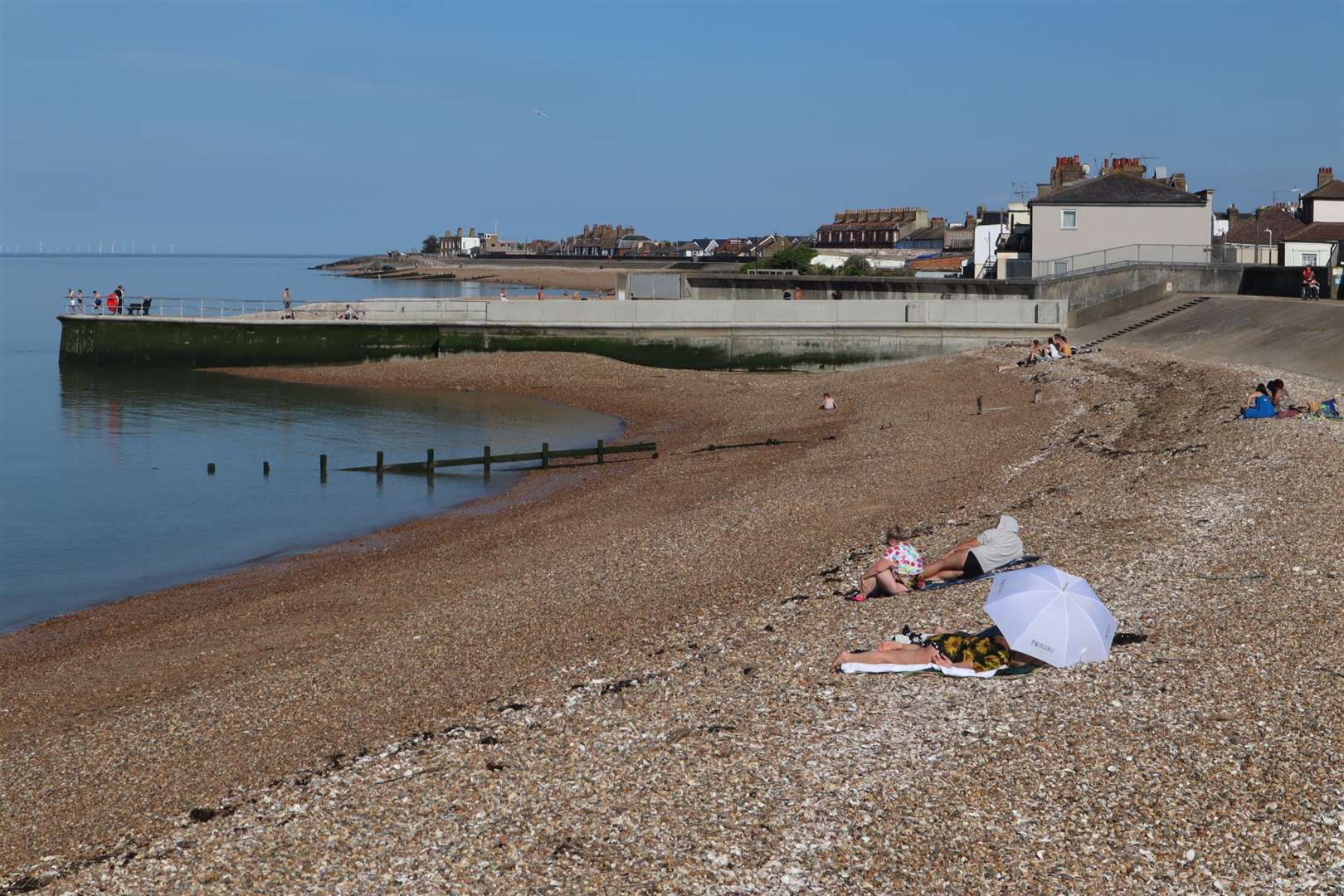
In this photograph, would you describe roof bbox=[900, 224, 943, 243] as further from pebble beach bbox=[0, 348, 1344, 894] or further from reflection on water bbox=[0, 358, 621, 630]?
pebble beach bbox=[0, 348, 1344, 894]

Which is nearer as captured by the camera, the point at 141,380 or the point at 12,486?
the point at 12,486

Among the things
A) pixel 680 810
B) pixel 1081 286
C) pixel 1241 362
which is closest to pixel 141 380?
pixel 1081 286

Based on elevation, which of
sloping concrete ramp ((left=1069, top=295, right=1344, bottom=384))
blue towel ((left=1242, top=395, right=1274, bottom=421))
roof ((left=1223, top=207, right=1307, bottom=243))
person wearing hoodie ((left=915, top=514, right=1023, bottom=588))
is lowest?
person wearing hoodie ((left=915, top=514, right=1023, bottom=588))

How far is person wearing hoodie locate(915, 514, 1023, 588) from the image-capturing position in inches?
521

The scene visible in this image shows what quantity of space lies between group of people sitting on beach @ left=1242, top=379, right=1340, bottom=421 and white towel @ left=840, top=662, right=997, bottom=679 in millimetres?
13805

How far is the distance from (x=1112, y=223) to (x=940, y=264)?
72.8 feet

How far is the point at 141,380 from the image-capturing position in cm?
4534

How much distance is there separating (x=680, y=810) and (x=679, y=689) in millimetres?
2404

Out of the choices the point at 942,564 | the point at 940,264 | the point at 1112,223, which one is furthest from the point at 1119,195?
the point at 942,564

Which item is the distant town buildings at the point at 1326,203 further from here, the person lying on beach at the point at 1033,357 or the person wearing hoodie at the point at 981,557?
the person wearing hoodie at the point at 981,557

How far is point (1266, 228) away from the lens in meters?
59.1

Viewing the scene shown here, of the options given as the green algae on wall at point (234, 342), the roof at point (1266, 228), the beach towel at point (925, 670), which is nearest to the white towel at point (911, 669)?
the beach towel at point (925, 670)

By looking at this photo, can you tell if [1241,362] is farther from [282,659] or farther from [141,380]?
[141,380]

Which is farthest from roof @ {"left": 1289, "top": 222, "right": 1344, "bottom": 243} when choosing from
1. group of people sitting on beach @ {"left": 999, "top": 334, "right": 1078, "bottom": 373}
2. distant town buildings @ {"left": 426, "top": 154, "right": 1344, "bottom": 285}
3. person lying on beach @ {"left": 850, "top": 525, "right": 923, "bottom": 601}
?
person lying on beach @ {"left": 850, "top": 525, "right": 923, "bottom": 601}
